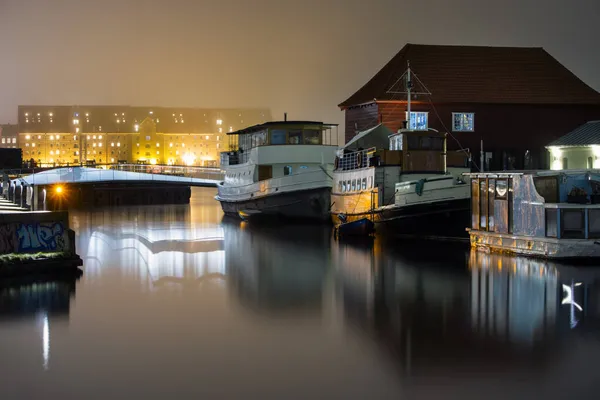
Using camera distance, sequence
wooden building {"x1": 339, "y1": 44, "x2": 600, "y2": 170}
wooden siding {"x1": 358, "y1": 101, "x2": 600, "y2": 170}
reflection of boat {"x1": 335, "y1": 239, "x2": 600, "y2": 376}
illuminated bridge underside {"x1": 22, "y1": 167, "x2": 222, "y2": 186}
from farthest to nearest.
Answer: illuminated bridge underside {"x1": 22, "y1": 167, "x2": 222, "y2": 186} → wooden siding {"x1": 358, "y1": 101, "x2": 600, "y2": 170} → wooden building {"x1": 339, "y1": 44, "x2": 600, "y2": 170} → reflection of boat {"x1": 335, "y1": 239, "x2": 600, "y2": 376}

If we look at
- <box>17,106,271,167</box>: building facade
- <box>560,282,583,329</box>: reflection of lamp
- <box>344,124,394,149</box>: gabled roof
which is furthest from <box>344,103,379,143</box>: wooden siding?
<box>17,106,271,167</box>: building facade

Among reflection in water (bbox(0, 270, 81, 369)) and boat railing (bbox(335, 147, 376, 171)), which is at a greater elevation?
boat railing (bbox(335, 147, 376, 171))

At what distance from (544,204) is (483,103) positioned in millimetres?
25526

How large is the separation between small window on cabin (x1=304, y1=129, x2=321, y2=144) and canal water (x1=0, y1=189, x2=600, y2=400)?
57.9 ft

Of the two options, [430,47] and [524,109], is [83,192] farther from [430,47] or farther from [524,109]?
[524,109]

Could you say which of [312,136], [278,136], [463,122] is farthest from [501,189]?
[463,122]

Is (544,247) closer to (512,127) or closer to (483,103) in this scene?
(483,103)

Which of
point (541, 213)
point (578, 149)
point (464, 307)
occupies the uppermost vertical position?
point (578, 149)

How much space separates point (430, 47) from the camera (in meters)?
49.9

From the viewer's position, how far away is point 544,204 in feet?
73.9

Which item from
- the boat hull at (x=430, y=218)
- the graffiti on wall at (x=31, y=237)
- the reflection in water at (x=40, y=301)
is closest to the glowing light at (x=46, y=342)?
the reflection in water at (x=40, y=301)

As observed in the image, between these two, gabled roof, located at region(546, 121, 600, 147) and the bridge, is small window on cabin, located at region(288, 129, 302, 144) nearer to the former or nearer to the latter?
gabled roof, located at region(546, 121, 600, 147)

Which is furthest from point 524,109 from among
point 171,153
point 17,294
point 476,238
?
point 171,153

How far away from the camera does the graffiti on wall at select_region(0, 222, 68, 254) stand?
19.5 m
